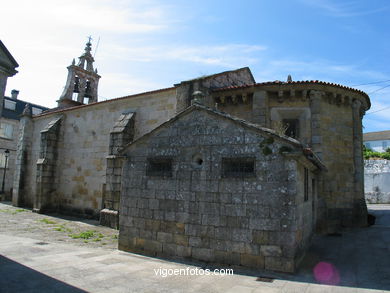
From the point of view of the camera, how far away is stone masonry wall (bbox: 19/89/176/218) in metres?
12.3

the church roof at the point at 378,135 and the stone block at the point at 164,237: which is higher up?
the church roof at the point at 378,135

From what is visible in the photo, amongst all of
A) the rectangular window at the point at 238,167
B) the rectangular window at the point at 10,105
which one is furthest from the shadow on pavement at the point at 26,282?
the rectangular window at the point at 10,105

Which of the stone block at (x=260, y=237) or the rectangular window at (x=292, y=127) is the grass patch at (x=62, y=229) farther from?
the rectangular window at (x=292, y=127)

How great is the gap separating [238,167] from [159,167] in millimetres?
2215

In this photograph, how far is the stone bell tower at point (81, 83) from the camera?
18703 millimetres

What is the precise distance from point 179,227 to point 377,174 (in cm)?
1678

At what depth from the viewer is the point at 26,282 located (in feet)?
Answer: 16.4

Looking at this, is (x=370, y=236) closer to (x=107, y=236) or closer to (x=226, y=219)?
(x=226, y=219)

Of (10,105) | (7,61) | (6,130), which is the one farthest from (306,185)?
(10,105)

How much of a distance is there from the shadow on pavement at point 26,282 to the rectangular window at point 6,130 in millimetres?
23780

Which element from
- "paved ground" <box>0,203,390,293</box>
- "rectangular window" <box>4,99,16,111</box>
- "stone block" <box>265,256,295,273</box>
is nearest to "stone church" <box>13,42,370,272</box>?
"stone block" <box>265,256,295,273</box>

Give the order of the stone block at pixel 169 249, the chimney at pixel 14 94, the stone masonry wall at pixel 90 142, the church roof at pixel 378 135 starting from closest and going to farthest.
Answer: the stone block at pixel 169 249 → the stone masonry wall at pixel 90 142 → the chimney at pixel 14 94 → the church roof at pixel 378 135

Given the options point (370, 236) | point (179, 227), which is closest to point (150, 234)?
point (179, 227)

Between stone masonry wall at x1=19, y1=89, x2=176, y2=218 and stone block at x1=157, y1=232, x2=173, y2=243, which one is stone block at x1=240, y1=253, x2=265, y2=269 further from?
stone masonry wall at x1=19, y1=89, x2=176, y2=218
